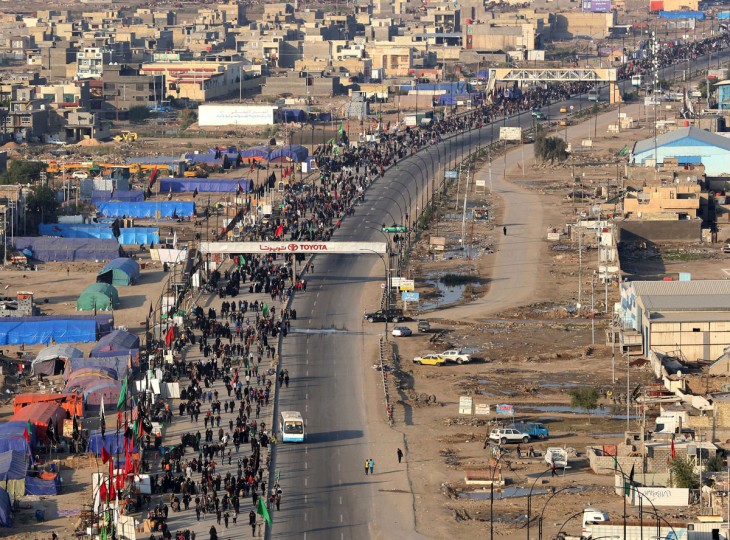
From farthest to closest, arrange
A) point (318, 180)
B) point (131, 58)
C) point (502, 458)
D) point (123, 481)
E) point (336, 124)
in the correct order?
point (131, 58) → point (336, 124) → point (318, 180) → point (502, 458) → point (123, 481)

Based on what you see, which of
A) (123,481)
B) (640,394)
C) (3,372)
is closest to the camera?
(123,481)

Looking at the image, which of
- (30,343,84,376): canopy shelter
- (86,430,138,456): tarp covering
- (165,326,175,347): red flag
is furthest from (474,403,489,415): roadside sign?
(30,343,84,376): canopy shelter

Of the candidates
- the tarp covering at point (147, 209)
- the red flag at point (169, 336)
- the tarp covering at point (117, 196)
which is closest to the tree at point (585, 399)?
the red flag at point (169, 336)

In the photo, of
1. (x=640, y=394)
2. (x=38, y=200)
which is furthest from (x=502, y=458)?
(x=38, y=200)

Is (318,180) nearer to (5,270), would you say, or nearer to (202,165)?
(202,165)

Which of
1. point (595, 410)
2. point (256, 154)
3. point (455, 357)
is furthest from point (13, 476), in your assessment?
point (256, 154)

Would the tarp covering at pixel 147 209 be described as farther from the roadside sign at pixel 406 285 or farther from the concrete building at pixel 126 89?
the concrete building at pixel 126 89
